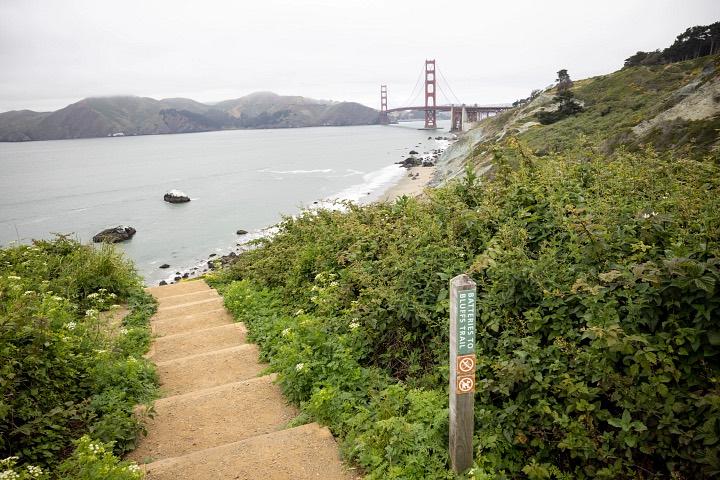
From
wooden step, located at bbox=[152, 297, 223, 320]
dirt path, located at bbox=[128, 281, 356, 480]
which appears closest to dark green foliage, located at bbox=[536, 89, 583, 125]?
wooden step, located at bbox=[152, 297, 223, 320]

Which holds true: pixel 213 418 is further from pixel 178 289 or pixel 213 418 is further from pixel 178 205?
pixel 178 205

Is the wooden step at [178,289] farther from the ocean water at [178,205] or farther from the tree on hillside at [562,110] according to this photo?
the tree on hillside at [562,110]

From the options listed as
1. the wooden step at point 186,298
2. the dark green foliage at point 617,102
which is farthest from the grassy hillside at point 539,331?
the dark green foliage at point 617,102

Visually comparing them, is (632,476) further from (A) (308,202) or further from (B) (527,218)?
(A) (308,202)

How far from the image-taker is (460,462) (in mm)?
3193

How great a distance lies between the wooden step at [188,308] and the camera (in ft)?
27.1

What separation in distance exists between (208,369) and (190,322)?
2227mm

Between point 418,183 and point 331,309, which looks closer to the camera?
point 331,309

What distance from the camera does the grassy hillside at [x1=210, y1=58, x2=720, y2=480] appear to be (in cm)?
294

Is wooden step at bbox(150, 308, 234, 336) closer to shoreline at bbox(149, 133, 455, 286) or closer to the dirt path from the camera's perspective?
the dirt path

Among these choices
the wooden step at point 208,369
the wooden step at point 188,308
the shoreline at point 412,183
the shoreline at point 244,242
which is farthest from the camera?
the shoreline at point 412,183

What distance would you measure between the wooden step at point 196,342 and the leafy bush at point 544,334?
28.7 inches

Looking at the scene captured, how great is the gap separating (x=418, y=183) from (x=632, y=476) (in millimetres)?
39761

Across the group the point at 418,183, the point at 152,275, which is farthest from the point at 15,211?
the point at 418,183
